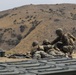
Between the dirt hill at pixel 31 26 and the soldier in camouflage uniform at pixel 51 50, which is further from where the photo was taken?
the dirt hill at pixel 31 26

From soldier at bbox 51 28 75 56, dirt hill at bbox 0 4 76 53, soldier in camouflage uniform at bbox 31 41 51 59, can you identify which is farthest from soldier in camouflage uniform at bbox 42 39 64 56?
dirt hill at bbox 0 4 76 53

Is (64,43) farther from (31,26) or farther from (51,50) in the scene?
(31,26)

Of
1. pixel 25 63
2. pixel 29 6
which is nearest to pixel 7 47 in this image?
pixel 29 6

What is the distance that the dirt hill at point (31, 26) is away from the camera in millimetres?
54719

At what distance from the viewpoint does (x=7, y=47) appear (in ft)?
189

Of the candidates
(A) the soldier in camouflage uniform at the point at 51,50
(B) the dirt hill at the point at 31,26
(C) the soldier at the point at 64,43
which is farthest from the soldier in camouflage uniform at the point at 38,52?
(B) the dirt hill at the point at 31,26

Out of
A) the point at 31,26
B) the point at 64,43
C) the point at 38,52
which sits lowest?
the point at 38,52

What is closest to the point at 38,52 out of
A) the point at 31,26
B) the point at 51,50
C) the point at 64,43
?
the point at 51,50

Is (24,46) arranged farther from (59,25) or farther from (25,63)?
(25,63)

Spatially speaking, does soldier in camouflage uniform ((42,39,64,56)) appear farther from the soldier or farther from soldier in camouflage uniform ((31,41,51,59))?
the soldier

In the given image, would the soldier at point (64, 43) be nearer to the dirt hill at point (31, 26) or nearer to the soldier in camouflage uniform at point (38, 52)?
the soldier in camouflage uniform at point (38, 52)

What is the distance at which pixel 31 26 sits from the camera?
6206cm

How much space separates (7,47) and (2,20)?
17611 millimetres

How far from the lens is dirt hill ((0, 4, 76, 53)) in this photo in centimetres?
5472
